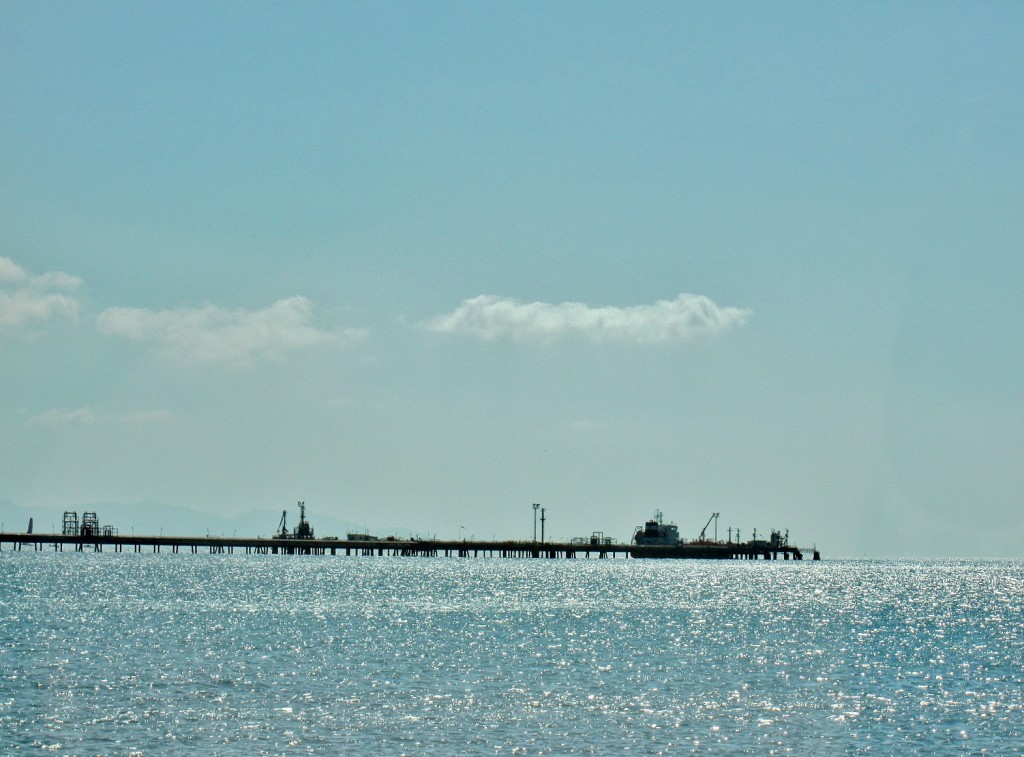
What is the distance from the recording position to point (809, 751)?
38.2 metres

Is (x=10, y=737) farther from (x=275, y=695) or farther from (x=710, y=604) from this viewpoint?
(x=710, y=604)

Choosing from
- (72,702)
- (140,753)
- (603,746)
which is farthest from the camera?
(72,702)

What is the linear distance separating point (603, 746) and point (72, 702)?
1865cm

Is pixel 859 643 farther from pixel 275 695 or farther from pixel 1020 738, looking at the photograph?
pixel 275 695

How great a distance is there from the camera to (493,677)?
52875 mm

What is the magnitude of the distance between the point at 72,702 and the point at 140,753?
368 inches

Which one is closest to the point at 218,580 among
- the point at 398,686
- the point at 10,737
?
the point at 398,686

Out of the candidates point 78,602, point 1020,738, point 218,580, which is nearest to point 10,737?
point 1020,738

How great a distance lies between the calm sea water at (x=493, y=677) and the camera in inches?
1549

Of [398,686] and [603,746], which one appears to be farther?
[398,686]

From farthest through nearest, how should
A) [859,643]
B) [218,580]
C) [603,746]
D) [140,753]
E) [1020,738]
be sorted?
[218,580]
[859,643]
[1020,738]
[603,746]
[140,753]

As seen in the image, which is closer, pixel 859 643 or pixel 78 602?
pixel 859 643

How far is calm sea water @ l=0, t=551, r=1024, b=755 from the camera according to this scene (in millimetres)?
39344

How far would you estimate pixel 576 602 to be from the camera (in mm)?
108500
